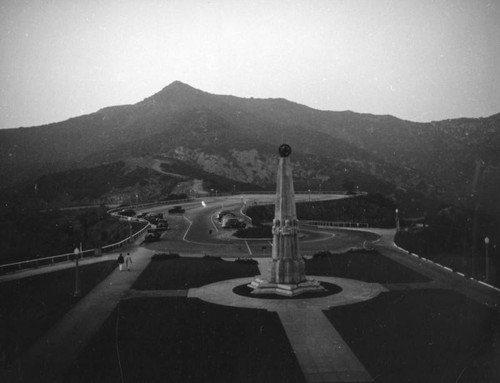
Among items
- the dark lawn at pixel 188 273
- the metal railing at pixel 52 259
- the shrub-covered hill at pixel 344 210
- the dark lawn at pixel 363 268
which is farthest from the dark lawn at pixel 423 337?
the shrub-covered hill at pixel 344 210

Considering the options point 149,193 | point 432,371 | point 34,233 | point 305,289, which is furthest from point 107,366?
point 149,193

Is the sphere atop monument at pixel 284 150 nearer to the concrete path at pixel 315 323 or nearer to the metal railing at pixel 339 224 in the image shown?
the concrete path at pixel 315 323

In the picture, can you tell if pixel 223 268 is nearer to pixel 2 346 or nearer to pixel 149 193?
pixel 2 346

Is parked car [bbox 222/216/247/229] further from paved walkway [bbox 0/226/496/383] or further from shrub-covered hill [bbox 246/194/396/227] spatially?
paved walkway [bbox 0/226/496/383]

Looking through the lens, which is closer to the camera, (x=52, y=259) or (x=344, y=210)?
(x=52, y=259)

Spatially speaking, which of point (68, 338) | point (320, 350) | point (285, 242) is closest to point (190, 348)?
point (320, 350)

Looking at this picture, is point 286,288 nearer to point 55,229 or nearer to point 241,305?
point 241,305
